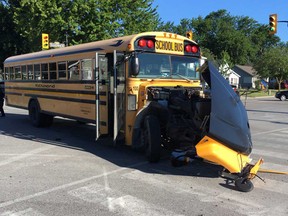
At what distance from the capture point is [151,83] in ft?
24.2

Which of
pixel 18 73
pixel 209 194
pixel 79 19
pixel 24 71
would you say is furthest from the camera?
pixel 79 19

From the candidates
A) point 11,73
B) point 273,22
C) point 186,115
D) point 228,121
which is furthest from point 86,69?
point 273,22

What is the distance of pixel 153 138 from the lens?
677cm

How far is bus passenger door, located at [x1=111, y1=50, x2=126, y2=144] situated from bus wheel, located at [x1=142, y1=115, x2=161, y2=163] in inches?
30.8

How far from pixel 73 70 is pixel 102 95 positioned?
5.81 feet

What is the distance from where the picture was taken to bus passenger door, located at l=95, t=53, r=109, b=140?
8047mm

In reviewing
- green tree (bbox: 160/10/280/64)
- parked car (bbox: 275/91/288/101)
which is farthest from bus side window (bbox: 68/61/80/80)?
green tree (bbox: 160/10/280/64)

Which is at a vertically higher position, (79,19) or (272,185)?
(79,19)

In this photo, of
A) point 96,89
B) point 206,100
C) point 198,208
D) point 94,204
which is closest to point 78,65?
point 96,89

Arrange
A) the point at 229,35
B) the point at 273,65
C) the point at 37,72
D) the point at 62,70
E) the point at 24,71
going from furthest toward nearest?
1. the point at 229,35
2. the point at 273,65
3. the point at 24,71
4. the point at 37,72
5. the point at 62,70

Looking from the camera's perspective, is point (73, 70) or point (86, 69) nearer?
point (86, 69)

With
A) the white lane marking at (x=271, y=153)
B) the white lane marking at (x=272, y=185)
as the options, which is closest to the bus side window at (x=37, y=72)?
the white lane marking at (x=271, y=153)

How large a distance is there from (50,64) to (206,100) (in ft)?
19.6

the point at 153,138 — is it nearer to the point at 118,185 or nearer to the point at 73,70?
the point at 118,185
